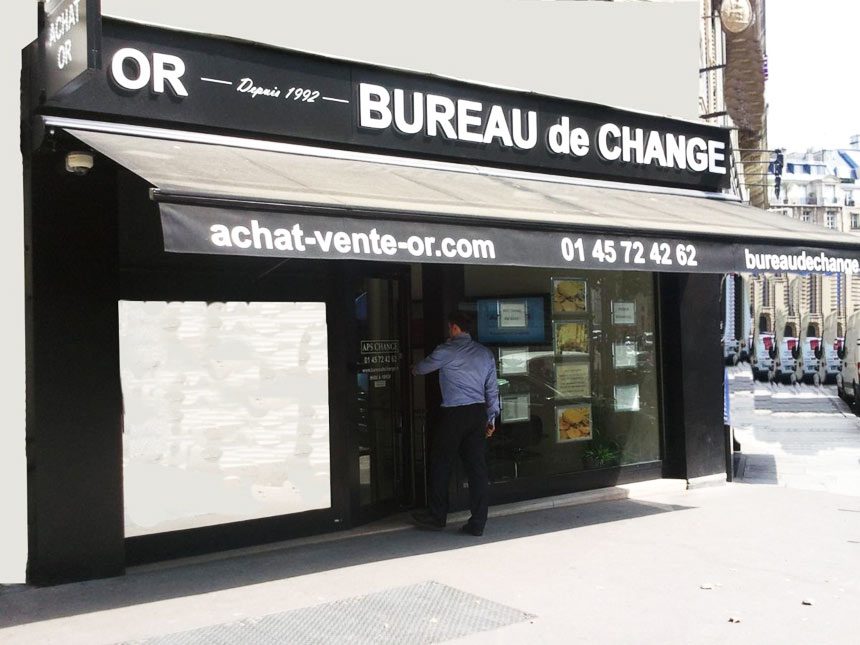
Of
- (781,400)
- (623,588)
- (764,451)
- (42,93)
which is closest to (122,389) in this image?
(42,93)

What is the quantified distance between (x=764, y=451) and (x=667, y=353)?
4.54m

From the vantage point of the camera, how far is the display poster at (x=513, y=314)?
890 cm

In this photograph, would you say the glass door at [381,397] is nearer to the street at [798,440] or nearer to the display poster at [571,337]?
the display poster at [571,337]

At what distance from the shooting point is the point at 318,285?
24.7ft

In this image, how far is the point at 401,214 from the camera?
19.2 feet

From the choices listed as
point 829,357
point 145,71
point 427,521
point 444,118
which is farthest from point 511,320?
point 829,357

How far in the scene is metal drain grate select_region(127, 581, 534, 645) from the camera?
195 inches

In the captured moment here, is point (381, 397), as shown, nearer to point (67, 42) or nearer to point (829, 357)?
point (67, 42)

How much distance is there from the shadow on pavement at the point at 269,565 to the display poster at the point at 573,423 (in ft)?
3.04

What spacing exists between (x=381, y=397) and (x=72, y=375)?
9.26 ft

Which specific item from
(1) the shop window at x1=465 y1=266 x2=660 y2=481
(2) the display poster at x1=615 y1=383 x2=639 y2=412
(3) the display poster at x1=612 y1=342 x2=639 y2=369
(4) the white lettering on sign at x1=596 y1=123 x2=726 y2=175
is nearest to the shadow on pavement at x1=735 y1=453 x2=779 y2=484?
(1) the shop window at x1=465 y1=266 x2=660 y2=481

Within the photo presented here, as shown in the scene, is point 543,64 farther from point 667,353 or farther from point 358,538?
point 358,538

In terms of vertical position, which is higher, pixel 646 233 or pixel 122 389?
pixel 646 233

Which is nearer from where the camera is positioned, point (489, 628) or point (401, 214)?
point (489, 628)
